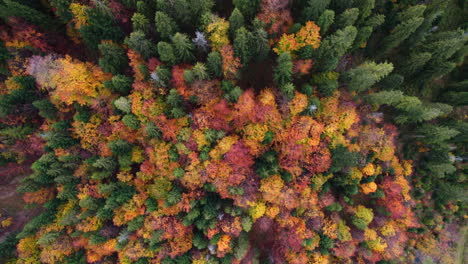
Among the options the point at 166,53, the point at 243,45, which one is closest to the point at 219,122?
the point at 243,45

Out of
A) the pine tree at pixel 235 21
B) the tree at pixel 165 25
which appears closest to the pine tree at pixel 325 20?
the pine tree at pixel 235 21

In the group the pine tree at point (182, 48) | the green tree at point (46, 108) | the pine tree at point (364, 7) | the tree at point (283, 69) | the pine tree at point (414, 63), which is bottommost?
the green tree at point (46, 108)

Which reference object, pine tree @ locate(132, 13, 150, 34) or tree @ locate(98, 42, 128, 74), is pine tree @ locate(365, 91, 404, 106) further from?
tree @ locate(98, 42, 128, 74)

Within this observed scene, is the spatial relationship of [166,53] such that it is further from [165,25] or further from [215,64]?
[215,64]

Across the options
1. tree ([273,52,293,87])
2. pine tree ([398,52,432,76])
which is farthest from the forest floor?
pine tree ([398,52,432,76])

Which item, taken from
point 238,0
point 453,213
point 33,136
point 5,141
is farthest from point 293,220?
point 5,141

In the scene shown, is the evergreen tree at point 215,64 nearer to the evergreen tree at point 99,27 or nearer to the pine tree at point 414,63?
the evergreen tree at point 99,27
